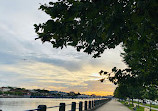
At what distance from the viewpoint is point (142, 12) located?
11.6 feet

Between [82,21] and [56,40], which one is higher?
[82,21]

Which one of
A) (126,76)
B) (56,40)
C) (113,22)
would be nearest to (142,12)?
(113,22)

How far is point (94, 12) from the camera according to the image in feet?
11.5

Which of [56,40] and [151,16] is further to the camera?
[56,40]

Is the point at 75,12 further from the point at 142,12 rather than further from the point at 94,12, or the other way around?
the point at 142,12

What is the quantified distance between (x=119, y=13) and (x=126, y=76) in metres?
10.1

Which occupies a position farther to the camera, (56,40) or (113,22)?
(56,40)

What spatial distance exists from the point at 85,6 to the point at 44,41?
1641mm

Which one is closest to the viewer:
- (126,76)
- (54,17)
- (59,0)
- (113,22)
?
(113,22)

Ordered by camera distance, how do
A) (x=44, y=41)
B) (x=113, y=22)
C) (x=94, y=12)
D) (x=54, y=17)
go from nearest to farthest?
(x=113, y=22) < (x=94, y=12) < (x=54, y=17) < (x=44, y=41)

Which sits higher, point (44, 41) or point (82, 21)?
point (82, 21)

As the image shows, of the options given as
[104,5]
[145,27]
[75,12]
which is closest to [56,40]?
[75,12]

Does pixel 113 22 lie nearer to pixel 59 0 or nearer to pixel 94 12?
pixel 94 12

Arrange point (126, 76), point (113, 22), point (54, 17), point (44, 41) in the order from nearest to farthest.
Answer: point (113, 22)
point (54, 17)
point (44, 41)
point (126, 76)
